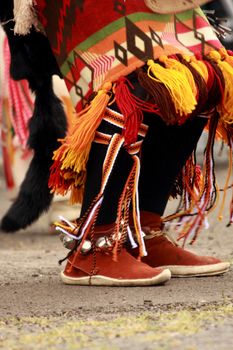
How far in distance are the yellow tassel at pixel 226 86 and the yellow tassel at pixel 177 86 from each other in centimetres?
13

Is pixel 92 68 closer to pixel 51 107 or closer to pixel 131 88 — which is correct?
pixel 131 88

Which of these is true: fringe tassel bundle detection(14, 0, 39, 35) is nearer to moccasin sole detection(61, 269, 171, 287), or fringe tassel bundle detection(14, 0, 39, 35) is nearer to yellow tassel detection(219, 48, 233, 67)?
yellow tassel detection(219, 48, 233, 67)

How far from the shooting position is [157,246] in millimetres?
3422

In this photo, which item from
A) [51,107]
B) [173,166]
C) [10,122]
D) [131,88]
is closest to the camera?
[131,88]

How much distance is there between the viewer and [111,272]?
3195 mm

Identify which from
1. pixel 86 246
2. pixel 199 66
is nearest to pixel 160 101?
pixel 199 66

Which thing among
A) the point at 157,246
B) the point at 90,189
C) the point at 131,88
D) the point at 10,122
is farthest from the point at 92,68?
the point at 10,122

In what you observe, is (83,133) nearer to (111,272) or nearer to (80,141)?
(80,141)

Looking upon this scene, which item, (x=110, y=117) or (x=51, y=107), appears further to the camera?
(x=51, y=107)

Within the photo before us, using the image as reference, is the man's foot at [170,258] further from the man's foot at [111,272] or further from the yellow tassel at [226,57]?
the yellow tassel at [226,57]

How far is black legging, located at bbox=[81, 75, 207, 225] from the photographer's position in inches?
124

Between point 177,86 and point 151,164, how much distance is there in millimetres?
353

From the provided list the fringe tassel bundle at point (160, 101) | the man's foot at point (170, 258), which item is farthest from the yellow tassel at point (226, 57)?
the man's foot at point (170, 258)

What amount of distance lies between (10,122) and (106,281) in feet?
8.67
